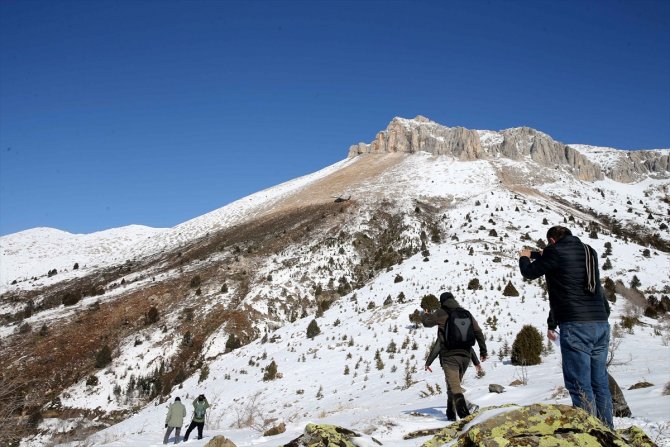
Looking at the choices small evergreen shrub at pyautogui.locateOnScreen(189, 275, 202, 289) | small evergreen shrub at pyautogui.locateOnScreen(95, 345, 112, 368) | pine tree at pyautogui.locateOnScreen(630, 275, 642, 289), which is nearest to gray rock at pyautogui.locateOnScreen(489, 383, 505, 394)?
pine tree at pyautogui.locateOnScreen(630, 275, 642, 289)

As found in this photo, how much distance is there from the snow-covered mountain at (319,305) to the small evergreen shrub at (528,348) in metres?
0.50

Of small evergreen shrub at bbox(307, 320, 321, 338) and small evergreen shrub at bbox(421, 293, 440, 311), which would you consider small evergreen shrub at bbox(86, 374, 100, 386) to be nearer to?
small evergreen shrub at bbox(307, 320, 321, 338)

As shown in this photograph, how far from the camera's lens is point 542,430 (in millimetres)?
2582

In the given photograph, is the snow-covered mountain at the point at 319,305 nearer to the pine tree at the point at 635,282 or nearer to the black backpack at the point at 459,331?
the pine tree at the point at 635,282

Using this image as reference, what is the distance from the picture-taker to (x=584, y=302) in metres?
4.23

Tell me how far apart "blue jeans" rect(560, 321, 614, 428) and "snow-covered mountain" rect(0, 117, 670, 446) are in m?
0.50

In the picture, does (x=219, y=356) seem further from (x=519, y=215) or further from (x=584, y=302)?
(x=519, y=215)

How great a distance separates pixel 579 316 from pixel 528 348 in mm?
7796

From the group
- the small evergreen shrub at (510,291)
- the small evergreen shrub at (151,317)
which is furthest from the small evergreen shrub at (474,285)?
the small evergreen shrub at (151,317)

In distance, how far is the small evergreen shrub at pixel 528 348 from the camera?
11.0 m

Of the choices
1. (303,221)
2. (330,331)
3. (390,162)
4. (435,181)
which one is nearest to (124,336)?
(330,331)

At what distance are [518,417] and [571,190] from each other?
5919 centimetres

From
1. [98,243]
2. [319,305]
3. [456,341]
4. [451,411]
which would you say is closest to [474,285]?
[319,305]

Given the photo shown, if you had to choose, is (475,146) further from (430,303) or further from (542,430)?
(542,430)
